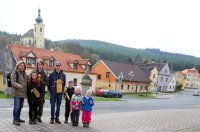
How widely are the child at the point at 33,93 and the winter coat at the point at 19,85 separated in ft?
0.69

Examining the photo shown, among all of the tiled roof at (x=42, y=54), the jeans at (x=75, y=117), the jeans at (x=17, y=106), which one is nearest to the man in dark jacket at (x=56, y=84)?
the jeans at (x=75, y=117)

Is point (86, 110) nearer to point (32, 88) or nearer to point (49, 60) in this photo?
point (32, 88)

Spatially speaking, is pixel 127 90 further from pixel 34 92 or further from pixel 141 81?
pixel 34 92

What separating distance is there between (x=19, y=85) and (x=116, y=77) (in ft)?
159

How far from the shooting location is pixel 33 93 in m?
9.68

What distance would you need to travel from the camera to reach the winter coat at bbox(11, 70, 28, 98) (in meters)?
9.22

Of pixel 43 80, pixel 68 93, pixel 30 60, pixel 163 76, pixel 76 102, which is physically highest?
pixel 30 60

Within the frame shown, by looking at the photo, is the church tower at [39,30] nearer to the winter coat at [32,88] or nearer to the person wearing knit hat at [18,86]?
the winter coat at [32,88]

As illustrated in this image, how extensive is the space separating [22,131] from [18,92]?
4.16 ft

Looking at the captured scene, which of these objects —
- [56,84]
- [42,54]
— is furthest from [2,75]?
[56,84]

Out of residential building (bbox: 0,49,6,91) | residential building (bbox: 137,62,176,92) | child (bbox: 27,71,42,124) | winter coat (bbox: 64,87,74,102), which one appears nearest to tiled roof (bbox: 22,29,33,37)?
residential building (bbox: 137,62,176,92)

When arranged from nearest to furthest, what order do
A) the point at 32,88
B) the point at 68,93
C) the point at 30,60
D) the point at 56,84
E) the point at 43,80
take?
the point at 32,88
the point at 43,80
the point at 56,84
the point at 68,93
the point at 30,60

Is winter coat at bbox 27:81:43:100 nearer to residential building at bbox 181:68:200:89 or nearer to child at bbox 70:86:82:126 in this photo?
child at bbox 70:86:82:126

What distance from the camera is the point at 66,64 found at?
47469 mm
